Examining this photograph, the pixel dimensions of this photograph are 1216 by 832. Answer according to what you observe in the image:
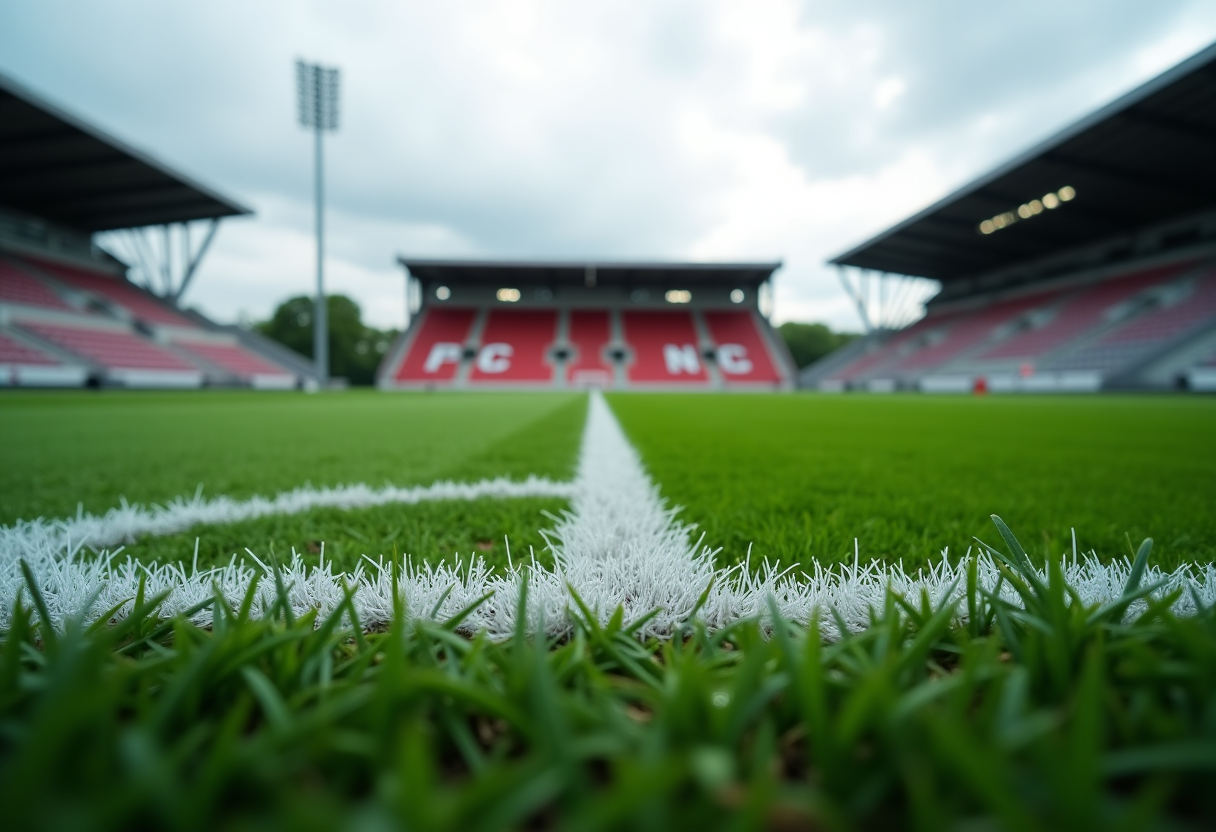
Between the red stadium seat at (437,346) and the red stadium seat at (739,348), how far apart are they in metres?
13.5

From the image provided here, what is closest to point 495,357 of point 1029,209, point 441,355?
point 441,355

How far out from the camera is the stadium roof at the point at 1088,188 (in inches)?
499

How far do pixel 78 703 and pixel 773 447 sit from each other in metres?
3.14

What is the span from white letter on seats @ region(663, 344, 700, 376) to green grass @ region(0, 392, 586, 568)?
23.0 metres

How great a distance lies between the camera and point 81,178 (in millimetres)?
17953

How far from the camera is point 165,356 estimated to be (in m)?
18.5

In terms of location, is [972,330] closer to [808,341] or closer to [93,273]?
[808,341]

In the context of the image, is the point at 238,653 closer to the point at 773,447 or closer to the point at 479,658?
the point at 479,658

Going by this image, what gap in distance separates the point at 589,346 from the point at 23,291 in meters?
21.0

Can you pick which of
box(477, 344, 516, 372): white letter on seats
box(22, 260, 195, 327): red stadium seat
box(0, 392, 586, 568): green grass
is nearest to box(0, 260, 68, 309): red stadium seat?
box(22, 260, 195, 327): red stadium seat

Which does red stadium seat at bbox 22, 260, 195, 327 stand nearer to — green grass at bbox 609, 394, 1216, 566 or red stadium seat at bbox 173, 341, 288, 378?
red stadium seat at bbox 173, 341, 288, 378

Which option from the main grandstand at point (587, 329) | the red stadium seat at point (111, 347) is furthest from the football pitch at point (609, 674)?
the main grandstand at point (587, 329)

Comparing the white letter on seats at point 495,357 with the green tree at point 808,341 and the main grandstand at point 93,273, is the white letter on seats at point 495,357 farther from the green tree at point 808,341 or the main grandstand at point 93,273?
the green tree at point 808,341

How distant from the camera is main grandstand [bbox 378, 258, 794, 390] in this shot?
2681 cm
